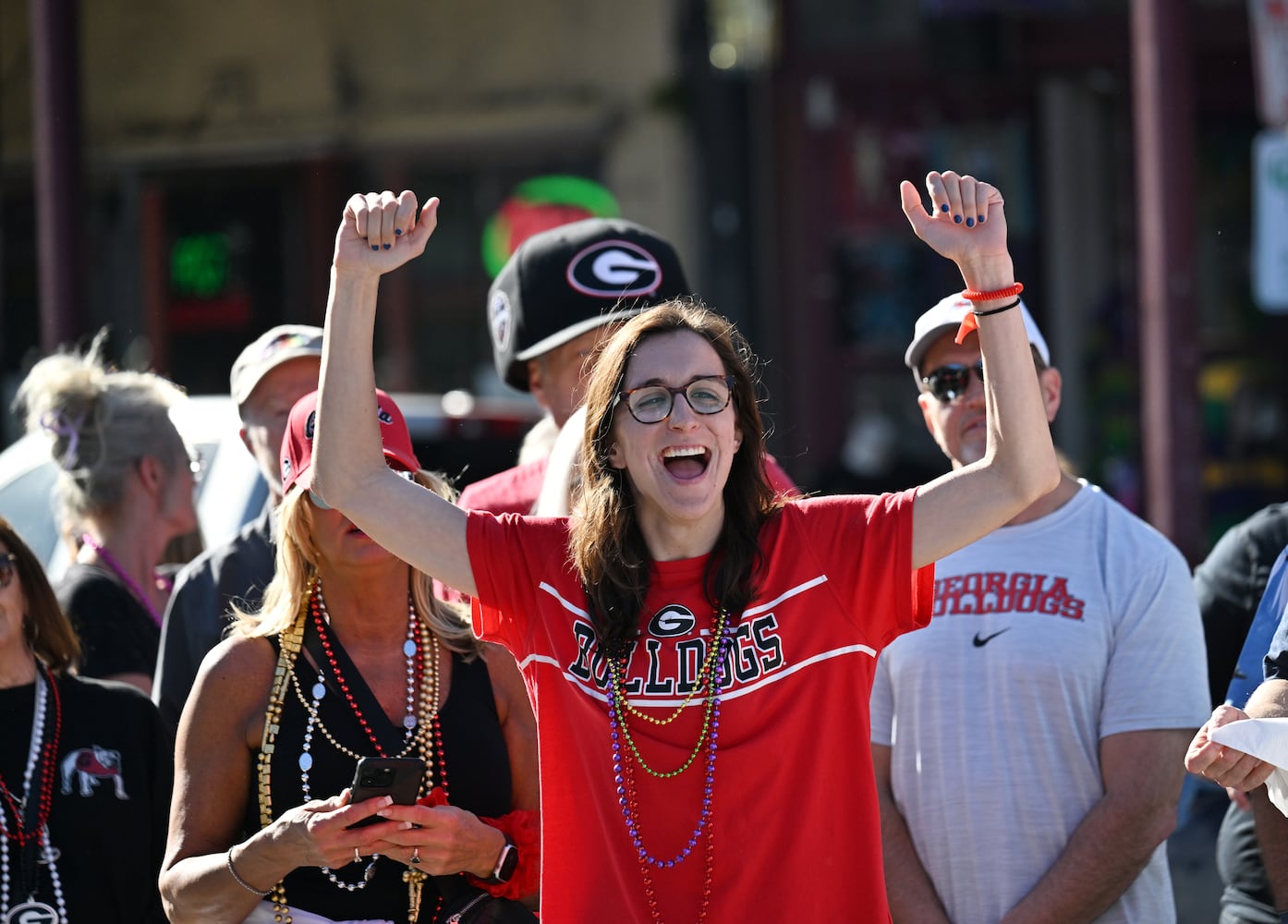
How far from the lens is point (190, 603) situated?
408cm

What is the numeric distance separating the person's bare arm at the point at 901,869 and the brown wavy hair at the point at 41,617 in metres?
1.72

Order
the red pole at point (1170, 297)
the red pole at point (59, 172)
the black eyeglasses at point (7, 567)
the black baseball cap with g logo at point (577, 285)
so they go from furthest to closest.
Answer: the red pole at point (59, 172) → the red pole at point (1170, 297) → the black baseball cap with g logo at point (577, 285) → the black eyeglasses at point (7, 567)

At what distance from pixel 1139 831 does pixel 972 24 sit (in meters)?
6.92

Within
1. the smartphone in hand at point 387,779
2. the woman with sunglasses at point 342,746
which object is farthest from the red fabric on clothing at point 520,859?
the smartphone in hand at point 387,779

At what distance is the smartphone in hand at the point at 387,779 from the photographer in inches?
118

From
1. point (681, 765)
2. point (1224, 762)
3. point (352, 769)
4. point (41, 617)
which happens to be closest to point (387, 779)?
point (352, 769)

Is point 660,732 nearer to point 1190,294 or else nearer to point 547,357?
point 547,357

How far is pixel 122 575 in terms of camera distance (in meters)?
4.37

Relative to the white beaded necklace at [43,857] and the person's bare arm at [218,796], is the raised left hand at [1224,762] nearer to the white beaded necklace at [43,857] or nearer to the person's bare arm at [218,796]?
the person's bare arm at [218,796]

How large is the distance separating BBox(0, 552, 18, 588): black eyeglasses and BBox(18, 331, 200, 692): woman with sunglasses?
0.57 metres

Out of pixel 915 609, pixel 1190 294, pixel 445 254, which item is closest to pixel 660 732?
pixel 915 609

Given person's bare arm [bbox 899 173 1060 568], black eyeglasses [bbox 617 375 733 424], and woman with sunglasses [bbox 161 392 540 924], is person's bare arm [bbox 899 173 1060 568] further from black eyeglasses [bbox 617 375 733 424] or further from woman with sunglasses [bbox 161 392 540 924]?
woman with sunglasses [bbox 161 392 540 924]

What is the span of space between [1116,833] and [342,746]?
1520mm

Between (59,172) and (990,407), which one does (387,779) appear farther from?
(59,172)
